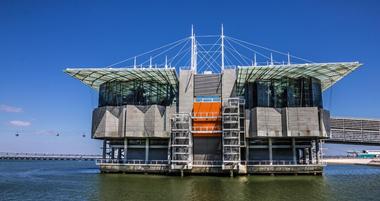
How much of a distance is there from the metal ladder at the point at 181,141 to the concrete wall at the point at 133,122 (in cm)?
196

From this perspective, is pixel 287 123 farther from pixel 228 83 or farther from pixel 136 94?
pixel 136 94

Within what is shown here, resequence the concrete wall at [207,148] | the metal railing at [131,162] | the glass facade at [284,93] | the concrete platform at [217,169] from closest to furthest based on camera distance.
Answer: the concrete platform at [217,169], the glass facade at [284,93], the concrete wall at [207,148], the metal railing at [131,162]

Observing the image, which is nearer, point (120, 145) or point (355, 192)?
point (355, 192)

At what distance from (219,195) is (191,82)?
113ft

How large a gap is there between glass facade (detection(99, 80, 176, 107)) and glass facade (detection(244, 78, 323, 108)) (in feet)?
54.2

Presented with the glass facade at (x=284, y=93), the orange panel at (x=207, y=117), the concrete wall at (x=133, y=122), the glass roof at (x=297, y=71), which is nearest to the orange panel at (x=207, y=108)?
the orange panel at (x=207, y=117)

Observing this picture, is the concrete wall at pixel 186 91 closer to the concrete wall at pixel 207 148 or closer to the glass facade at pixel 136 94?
the glass facade at pixel 136 94

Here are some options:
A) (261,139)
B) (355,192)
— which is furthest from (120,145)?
(355,192)

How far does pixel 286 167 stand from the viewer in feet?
193

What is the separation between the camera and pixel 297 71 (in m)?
61.9

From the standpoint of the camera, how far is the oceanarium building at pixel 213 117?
197ft

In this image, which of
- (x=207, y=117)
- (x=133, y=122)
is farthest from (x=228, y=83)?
(x=133, y=122)

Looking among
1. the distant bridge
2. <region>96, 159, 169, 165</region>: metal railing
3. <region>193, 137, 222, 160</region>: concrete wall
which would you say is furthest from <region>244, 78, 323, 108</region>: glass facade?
the distant bridge

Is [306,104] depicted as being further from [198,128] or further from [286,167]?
[198,128]
